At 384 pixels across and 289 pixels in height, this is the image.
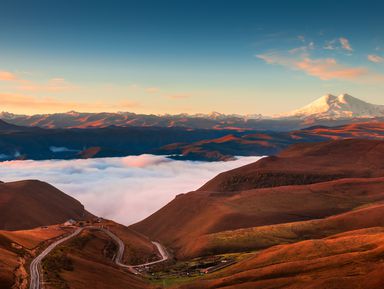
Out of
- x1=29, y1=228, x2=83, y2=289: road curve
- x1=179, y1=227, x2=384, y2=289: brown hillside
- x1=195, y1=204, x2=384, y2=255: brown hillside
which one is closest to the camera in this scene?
x1=179, y1=227, x2=384, y2=289: brown hillside

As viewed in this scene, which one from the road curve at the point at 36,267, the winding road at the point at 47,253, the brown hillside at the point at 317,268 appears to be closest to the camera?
the brown hillside at the point at 317,268

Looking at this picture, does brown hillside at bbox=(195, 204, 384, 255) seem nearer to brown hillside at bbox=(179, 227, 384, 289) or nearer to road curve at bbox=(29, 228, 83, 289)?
brown hillside at bbox=(179, 227, 384, 289)

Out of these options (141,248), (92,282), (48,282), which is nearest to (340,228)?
(141,248)

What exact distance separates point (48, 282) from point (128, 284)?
96.5ft

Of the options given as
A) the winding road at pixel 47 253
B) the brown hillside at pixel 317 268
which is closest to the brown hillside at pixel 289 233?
the winding road at pixel 47 253

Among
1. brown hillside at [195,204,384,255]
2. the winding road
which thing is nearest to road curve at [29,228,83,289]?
the winding road

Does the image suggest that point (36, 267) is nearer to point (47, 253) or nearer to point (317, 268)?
point (47, 253)

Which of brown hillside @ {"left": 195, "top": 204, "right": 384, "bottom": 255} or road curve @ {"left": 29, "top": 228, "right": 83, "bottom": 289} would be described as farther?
brown hillside @ {"left": 195, "top": 204, "right": 384, "bottom": 255}

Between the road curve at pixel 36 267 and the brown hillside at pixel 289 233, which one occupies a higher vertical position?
the road curve at pixel 36 267

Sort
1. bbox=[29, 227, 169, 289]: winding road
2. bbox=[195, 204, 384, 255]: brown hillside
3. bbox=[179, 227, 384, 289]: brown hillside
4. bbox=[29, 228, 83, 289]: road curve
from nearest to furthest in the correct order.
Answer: bbox=[179, 227, 384, 289]: brown hillside < bbox=[29, 228, 83, 289]: road curve < bbox=[29, 227, 169, 289]: winding road < bbox=[195, 204, 384, 255]: brown hillside

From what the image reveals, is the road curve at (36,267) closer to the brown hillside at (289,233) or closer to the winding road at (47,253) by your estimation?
the winding road at (47,253)

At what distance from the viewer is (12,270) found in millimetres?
96125

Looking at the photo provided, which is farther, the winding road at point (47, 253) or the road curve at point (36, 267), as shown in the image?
the winding road at point (47, 253)

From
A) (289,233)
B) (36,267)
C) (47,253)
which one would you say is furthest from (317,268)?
(289,233)
